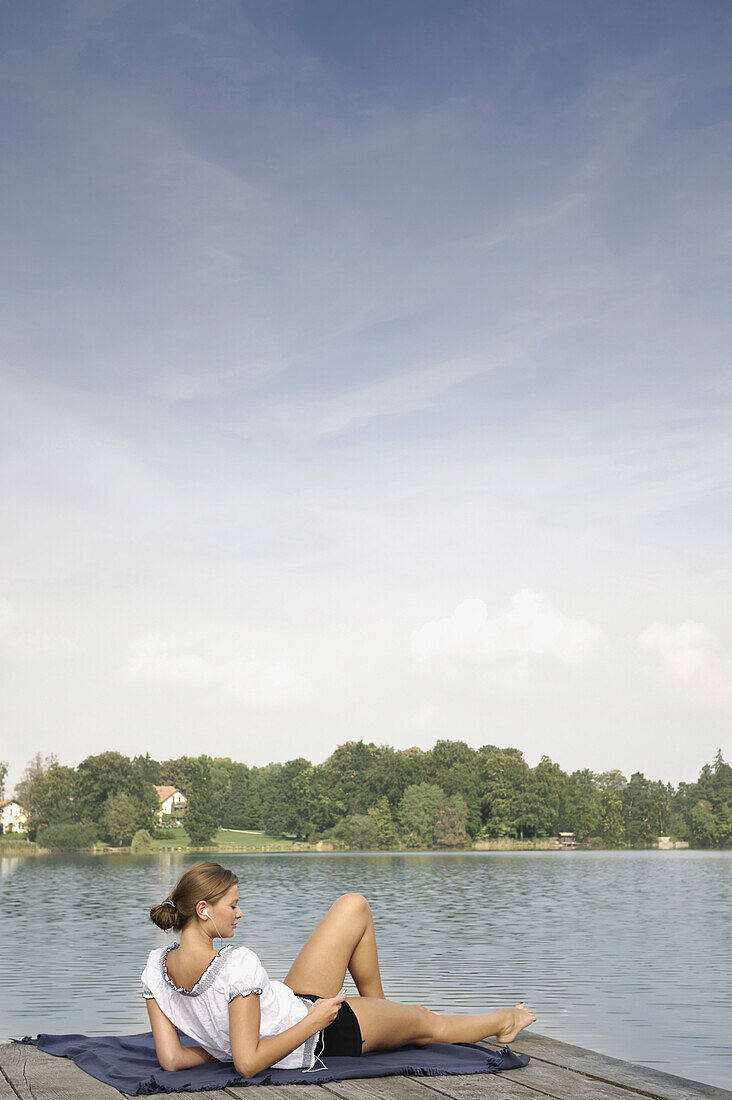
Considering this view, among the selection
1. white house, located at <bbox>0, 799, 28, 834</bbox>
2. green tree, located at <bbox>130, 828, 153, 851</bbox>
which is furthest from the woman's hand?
white house, located at <bbox>0, 799, 28, 834</bbox>

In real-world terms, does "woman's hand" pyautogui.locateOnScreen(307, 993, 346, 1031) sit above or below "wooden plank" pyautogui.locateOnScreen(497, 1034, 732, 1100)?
above

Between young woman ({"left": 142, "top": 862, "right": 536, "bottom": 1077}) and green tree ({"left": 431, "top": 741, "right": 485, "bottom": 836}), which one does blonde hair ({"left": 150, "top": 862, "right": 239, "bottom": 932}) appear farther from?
green tree ({"left": 431, "top": 741, "right": 485, "bottom": 836})

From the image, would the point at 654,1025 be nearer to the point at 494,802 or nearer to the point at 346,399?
the point at 346,399

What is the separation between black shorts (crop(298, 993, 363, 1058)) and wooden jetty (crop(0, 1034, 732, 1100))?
36 centimetres

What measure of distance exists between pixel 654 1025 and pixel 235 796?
12411cm

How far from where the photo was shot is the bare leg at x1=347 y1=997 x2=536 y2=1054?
591cm

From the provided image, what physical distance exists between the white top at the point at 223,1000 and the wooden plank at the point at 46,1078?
0.51 metres

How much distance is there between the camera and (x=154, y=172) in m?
37.6

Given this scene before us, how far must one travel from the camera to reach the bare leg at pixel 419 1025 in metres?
5.91

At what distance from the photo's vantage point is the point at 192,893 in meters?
5.40

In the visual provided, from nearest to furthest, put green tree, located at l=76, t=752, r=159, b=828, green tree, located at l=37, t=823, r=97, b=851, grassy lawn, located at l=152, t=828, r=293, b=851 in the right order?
green tree, located at l=37, t=823, r=97, b=851
green tree, located at l=76, t=752, r=159, b=828
grassy lawn, located at l=152, t=828, r=293, b=851

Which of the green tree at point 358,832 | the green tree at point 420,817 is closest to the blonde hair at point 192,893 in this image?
the green tree at point 420,817

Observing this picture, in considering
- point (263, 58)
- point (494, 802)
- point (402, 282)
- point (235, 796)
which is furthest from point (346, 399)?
point (235, 796)

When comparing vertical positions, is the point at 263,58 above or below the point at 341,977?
above
